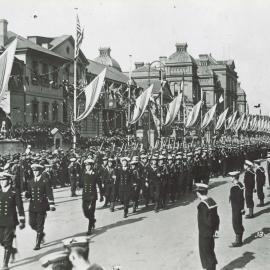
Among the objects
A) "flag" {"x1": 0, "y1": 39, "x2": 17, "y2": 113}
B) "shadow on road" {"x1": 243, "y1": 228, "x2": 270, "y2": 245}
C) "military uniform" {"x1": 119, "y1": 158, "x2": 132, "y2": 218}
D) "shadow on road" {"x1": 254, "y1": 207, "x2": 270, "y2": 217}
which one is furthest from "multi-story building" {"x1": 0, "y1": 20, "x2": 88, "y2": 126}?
"shadow on road" {"x1": 243, "y1": 228, "x2": 270, "y2": 245}

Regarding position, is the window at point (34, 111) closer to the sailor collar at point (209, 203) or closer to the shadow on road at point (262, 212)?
the shadow on road at point (262, 212)

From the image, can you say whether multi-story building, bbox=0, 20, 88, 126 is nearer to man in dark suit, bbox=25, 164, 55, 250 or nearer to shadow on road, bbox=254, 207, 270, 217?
shadow on road, bbox=254, 207, 270, 217

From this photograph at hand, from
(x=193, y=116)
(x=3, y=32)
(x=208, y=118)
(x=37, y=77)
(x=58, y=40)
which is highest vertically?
(x=58, y=40)

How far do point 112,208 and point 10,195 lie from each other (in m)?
5.53

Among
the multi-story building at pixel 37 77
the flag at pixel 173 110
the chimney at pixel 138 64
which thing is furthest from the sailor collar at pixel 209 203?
the chimney at pixel 138 64

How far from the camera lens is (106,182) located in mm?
14742

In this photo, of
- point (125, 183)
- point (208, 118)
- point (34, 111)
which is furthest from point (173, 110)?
point (125, 183)

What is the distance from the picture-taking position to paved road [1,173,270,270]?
321 inches

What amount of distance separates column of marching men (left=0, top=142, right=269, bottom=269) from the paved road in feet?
1.13

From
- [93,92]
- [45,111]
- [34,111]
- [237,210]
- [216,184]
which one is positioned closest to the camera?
[237,210]

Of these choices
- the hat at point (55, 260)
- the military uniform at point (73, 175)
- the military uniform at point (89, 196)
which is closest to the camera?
the hat at point (55, 260)

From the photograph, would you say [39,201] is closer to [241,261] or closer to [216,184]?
[241,261]

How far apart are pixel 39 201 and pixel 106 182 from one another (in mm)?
5383

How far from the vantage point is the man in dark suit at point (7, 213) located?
805 centimetres
